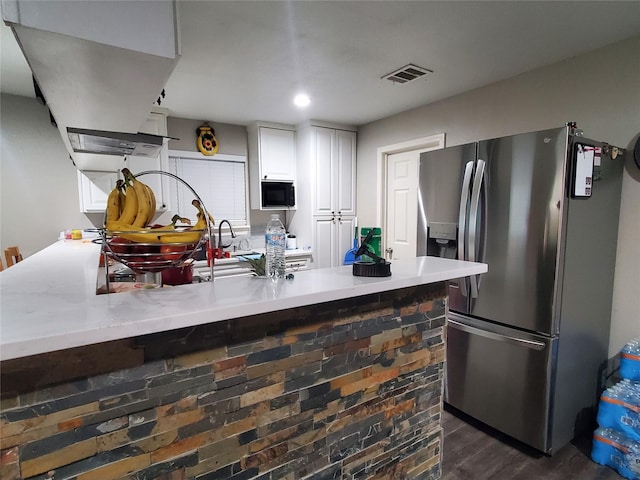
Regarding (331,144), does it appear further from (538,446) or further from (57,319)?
(57,319)

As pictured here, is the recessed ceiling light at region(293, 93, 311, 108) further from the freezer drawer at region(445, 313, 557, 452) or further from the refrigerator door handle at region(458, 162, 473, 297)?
the freezer drawer at region(445, 313, 557, 452)

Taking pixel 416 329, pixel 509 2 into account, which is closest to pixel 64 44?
pixel 416 329

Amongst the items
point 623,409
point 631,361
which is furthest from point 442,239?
point 623,409

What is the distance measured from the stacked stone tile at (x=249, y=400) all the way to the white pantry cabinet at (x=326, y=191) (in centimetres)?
259

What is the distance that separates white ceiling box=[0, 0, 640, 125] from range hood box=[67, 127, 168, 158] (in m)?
0.68

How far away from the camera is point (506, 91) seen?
2.56 metres

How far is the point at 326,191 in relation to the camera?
3.88m

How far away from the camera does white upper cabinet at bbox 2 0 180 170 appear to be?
83 cm

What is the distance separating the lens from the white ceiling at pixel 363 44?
1673 mm

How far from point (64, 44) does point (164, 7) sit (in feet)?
0.95

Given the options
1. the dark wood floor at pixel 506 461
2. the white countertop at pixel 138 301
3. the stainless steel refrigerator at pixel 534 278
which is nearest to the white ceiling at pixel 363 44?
the stainless steel refrigerator at pixel 534 278

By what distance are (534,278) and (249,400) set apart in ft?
5.62

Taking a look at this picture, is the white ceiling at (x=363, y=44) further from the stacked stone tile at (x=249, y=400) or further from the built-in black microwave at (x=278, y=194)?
the stacked stone tile at (x=249, y=400)

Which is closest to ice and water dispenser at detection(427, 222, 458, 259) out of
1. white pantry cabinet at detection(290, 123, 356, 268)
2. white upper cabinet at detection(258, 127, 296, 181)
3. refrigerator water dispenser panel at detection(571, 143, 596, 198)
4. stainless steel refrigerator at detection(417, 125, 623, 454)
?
stainless steel refrigerator at detection(417, 125, 623, 454)
